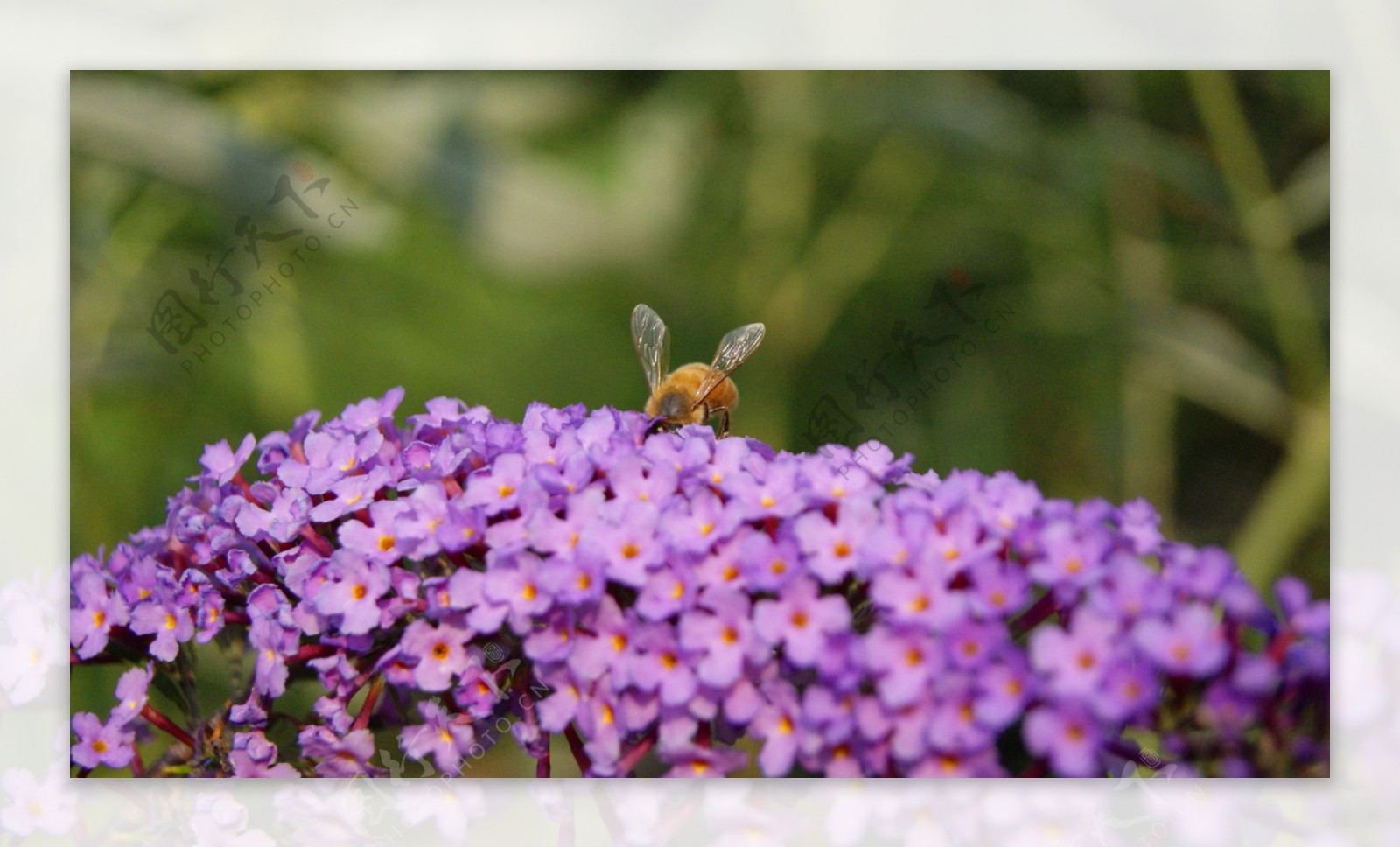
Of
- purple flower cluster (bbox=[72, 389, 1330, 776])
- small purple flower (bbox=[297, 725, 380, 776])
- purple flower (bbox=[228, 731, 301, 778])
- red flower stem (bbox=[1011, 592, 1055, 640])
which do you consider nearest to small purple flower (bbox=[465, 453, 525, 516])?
purple flower cluster (bbox=[72, 389, 1330, 776])

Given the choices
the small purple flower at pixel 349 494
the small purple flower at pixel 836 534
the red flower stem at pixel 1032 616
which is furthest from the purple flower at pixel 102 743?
the red flower stem at pixel 1032 616

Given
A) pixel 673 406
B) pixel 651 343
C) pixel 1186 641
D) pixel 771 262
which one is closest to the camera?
pixel 1186 641

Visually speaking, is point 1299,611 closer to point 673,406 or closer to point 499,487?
point 673,406

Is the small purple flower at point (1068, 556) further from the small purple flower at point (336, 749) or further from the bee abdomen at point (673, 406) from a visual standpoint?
the small purple flower at point (336, 749)

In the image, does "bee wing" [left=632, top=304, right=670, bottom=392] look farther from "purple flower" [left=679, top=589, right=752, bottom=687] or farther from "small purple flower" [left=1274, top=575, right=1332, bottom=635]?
"small purple flower" [left=1274, top=575, right=1332, bottom=635]

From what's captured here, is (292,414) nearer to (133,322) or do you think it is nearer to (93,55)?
(133,322)

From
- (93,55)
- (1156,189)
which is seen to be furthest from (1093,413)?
(93,55)

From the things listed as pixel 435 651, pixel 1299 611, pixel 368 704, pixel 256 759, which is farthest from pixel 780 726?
pixel 256 759
